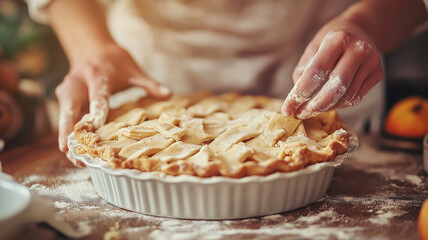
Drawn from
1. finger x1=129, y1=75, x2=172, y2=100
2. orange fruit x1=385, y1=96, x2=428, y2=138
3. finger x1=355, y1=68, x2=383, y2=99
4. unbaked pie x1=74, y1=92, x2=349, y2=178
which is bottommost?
orange fruit x1=385, y1=96, x2=428, y2=138

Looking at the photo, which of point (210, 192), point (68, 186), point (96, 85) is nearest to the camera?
point (210, 192)

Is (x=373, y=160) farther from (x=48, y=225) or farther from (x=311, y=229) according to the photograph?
(x=48, y=225)

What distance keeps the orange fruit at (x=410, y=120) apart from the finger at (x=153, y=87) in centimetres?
102

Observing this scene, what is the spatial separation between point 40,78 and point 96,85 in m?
1.60

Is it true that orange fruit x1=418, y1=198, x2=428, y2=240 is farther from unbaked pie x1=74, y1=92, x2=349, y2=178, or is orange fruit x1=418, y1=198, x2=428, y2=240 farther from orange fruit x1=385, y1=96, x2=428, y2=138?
orange fruit x1=385, y1=96, x2=428, y2=138

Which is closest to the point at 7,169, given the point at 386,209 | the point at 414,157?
the point at 386,209

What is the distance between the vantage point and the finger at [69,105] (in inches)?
59.7

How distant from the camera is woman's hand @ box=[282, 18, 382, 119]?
1275 mm

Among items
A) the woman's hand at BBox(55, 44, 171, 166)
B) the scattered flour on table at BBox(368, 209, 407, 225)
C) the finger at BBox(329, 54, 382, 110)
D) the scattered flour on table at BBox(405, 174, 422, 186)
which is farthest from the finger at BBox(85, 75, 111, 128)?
the scattered flour on table at BBox(405, 174, 422, 186)

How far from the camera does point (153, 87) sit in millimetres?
1736

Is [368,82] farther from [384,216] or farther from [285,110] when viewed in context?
[384,216]

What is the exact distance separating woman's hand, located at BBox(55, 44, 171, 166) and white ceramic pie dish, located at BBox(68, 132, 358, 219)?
0.28m

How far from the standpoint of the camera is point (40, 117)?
220 centimetres

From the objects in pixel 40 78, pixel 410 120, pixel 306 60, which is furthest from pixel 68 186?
pixel 40 78
